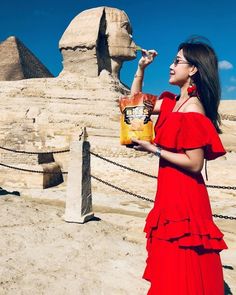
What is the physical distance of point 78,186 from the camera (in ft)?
20.5

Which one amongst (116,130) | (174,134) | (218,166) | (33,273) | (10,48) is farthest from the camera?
(10,48)

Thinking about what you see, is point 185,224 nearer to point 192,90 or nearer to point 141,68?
point 192,90

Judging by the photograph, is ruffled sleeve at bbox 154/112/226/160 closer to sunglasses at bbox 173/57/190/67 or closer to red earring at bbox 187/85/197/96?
red earring at bbox 187/85/197/96

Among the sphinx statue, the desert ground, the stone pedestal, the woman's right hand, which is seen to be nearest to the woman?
the woman's right hand

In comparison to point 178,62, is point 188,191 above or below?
below

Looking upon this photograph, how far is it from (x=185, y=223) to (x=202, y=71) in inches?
35.8

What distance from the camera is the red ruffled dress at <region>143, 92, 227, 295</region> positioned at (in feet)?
7.50

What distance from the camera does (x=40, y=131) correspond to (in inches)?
519

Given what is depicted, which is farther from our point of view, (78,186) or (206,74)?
(78,186)

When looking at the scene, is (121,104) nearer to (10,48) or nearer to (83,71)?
(83,71)

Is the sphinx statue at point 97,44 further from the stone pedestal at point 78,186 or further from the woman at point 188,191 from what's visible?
the woman at point 188,191

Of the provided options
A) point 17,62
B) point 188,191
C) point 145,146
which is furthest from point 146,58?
point 17,62

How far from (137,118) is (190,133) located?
0.37 meters

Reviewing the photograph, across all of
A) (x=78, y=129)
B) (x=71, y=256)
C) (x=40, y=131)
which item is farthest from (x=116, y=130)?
(x=71, y=256)
